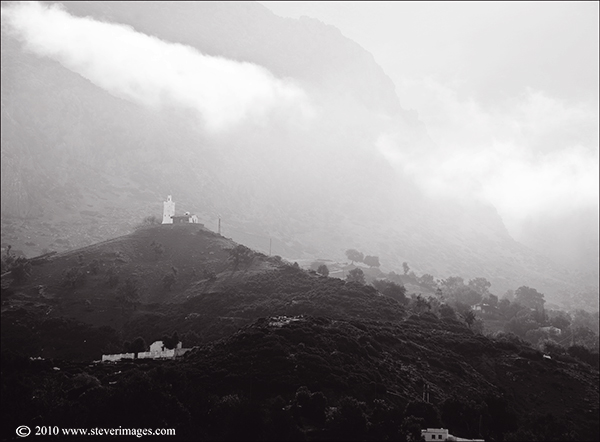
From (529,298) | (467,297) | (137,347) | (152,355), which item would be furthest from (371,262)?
(152,355)

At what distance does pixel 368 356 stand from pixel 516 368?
20.7 m

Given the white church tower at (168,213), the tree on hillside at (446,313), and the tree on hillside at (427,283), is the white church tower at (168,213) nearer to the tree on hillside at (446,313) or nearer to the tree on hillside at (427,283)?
the tree on hillside at (446,313)

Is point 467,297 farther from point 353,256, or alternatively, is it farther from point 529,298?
point 353,256

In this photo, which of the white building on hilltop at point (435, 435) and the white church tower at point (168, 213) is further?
the white church tower at point (168, 213)

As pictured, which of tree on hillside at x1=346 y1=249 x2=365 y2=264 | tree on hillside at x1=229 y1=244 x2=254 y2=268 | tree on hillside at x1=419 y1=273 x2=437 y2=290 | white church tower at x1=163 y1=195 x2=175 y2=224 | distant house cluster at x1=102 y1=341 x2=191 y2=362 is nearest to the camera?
distant house cluster at x1=102 y1=341 x2=191 y2=362

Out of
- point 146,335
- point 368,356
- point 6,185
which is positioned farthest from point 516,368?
point 6,185

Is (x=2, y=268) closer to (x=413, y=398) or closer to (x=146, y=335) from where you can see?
(x=146, y=335)

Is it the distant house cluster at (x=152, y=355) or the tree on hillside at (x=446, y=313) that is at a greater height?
the tree on hillside at (x=446, y=313)

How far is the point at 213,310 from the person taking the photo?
79.7m

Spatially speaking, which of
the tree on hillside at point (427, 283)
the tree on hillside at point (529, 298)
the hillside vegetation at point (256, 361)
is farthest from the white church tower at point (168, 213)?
the tree on hillside at point (529, 298)

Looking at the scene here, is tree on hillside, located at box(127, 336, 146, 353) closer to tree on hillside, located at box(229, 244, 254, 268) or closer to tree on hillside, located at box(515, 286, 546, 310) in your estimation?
tree on hillside, located at box(229, 244, 254, 268)

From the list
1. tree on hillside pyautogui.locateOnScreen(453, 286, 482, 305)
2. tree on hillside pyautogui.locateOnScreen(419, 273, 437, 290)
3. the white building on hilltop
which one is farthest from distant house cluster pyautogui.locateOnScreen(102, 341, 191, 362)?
tree on hillside pyautogui.locateOnScreen(419, 273, 437, 290)

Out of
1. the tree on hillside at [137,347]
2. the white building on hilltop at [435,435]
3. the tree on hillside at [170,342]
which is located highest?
the tree on hillside at [170,342]

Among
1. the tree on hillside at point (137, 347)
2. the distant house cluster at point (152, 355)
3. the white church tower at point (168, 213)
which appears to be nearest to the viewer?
the distant house cluster at point (152, 355)
